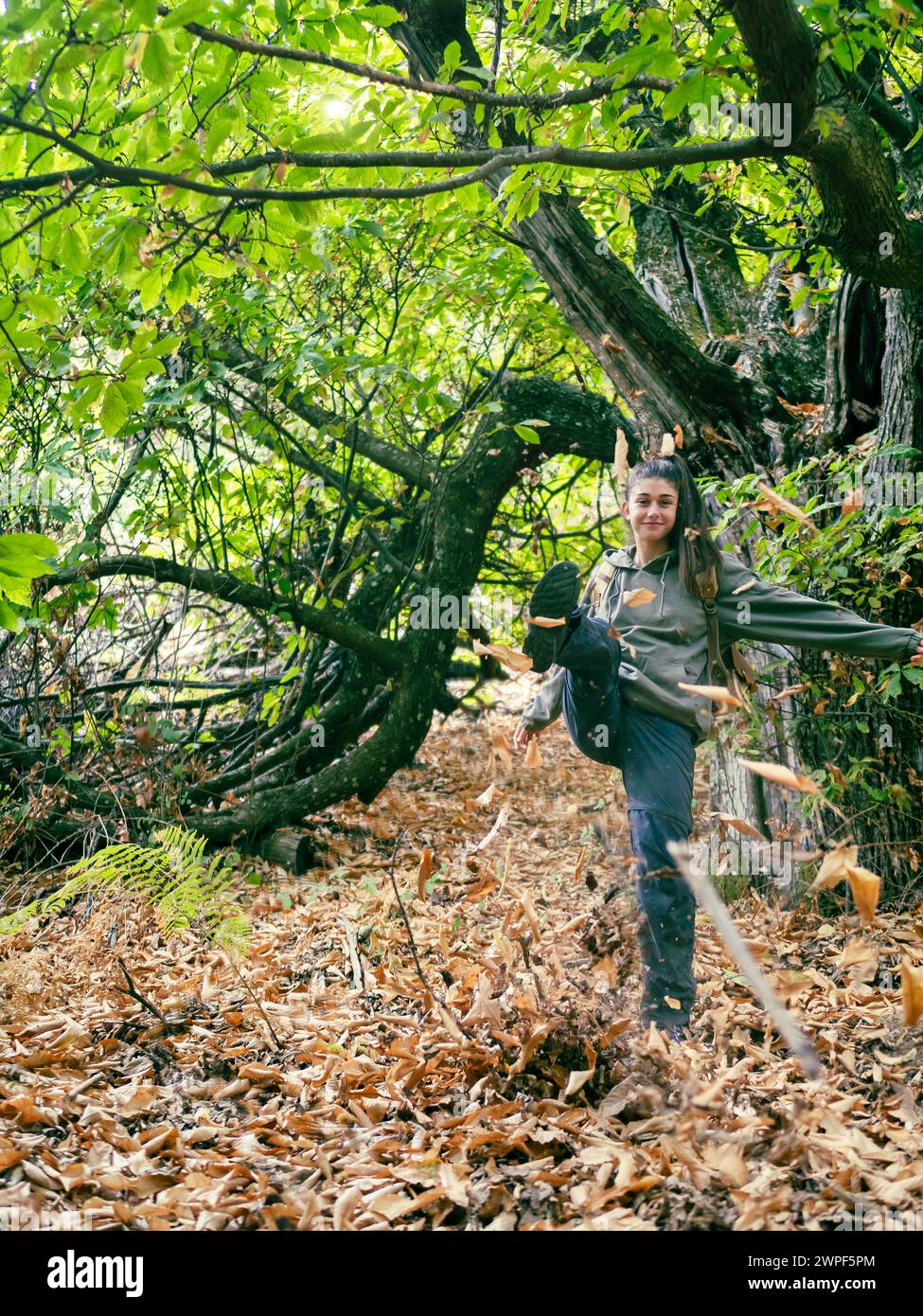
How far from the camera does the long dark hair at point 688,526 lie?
10.5ft

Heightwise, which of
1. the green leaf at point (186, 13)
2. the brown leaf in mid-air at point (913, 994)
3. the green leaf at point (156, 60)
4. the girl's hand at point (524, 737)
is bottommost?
the brown leaf in mid-air at point (913, 994)

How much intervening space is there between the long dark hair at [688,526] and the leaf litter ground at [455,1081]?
885 mm

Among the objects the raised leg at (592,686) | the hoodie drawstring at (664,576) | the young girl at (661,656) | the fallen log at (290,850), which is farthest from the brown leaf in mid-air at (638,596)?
the fallen log at (290,850)

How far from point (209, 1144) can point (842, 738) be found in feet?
10.7

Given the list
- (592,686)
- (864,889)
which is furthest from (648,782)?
(864,889)

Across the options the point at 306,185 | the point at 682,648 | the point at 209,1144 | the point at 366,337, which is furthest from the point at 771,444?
the point at 209,1144

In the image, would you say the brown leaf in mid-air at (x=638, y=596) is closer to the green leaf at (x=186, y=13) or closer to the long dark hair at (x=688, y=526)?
the long dark hair at (x=688, y=526)

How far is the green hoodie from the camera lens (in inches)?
121

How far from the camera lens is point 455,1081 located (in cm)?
294

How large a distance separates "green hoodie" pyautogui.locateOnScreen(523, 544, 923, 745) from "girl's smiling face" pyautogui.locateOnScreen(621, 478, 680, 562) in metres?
0.09

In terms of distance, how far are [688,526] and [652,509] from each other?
138 millimetres

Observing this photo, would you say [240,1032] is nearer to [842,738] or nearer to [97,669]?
[842,738]

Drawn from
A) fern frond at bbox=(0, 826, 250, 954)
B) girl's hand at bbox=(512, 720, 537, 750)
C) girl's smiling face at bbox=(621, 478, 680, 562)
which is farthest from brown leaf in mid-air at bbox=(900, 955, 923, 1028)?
fern frond at bbox=(0, 826, 250, 954)

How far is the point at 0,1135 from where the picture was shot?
8.67 feet
